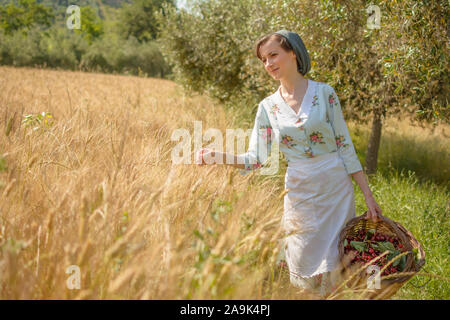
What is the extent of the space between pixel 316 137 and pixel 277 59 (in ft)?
2.00

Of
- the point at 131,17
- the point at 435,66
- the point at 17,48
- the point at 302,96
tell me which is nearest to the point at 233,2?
the point at 435,66

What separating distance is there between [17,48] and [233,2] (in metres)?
24.2

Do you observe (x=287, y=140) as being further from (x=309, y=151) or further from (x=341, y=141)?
(x=341, y=141)

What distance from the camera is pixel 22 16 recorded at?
142 ft

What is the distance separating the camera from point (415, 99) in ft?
14.5

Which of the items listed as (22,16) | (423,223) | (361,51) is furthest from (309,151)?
(22,16)

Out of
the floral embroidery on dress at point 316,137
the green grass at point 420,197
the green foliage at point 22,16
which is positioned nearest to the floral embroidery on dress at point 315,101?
the floral embroidery on dress at point 316,137

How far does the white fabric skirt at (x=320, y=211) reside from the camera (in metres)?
2.18

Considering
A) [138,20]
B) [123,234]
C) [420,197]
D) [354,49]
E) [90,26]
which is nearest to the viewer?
[123,234]

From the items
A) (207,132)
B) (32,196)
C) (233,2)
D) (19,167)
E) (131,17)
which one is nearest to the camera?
(32,196)

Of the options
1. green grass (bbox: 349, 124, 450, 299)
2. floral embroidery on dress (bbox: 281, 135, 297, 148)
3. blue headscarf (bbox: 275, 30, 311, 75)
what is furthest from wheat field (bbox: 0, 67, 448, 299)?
green grass (bbox: 349, 124, 450, 299)

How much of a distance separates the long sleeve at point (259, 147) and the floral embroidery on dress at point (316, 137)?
0.33 m

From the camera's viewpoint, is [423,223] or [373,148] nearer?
[423,223]
